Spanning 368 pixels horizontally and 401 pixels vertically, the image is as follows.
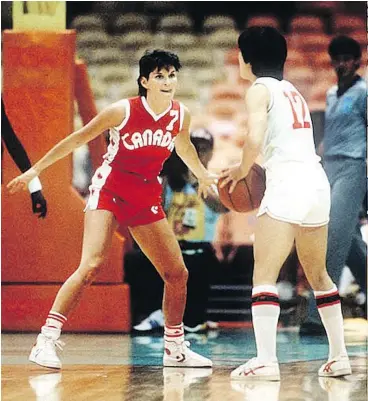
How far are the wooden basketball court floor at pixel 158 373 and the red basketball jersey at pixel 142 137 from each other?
91 centimetres

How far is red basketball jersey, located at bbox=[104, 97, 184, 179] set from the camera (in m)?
4.76

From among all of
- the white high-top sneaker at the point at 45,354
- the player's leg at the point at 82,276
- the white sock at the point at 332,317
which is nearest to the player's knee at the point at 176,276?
the player's leg at the point at 82,276

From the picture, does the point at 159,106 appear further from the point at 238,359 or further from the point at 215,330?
the point at 215,330

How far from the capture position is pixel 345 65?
6.05 metres

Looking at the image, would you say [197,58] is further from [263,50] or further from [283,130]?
[283,130]

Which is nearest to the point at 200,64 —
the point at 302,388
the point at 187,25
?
the point at 187,25

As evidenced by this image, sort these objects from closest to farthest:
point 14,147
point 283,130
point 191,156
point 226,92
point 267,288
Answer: point 267,288 < point 283,130 < point 191,156 < point 14,147 < point 226,92

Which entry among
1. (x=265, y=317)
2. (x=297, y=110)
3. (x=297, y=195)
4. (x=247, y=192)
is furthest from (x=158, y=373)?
(x=297, y=110)

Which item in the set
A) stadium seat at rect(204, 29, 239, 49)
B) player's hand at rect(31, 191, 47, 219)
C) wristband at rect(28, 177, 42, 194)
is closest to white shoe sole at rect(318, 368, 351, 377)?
player's hand at rect(31, 191, 47, 219)

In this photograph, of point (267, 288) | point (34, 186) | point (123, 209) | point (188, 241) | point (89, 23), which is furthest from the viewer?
point (89, 23)

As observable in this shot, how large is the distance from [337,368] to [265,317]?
1.40 ft

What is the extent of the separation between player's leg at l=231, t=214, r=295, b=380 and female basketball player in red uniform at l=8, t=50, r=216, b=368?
607 millimetres

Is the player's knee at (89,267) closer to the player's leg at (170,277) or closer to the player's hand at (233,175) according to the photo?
the player's leg at (170,277)

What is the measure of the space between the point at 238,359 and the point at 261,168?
0.99m
